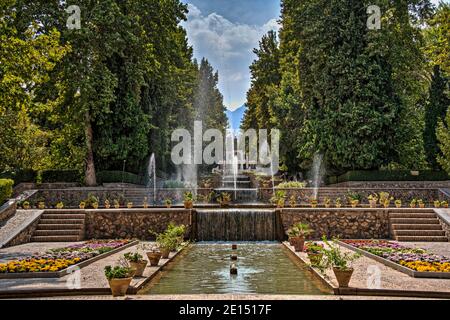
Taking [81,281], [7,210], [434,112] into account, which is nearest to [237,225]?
[7,210]

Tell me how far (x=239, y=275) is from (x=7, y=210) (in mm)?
11299

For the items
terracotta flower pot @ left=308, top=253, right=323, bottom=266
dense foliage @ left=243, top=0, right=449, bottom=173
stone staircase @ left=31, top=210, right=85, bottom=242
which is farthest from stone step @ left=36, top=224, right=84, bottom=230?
dense foliage @ left=243, top=0, right=449, bottom=173

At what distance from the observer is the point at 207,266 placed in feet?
39.5

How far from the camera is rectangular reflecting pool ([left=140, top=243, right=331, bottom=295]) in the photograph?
906 cm

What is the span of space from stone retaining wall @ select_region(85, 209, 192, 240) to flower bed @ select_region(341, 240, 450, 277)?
7.31 metres

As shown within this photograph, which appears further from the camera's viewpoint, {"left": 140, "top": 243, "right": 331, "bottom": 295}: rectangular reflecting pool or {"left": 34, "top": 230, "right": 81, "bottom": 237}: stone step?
{"left": 34, "top": 230, "right": 81, "bottom": 237}: stone step

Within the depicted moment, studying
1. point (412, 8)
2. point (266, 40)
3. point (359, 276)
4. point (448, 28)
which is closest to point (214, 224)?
point (359, 276)

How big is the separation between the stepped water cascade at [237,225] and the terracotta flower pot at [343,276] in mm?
9838

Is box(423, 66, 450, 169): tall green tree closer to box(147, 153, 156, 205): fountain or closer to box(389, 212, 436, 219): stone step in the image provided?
box(389, 212, 436, 219): stone step

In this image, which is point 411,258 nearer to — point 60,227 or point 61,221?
point 60,227

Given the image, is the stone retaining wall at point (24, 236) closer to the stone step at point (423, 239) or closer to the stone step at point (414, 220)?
the stone step at point (423, 239)

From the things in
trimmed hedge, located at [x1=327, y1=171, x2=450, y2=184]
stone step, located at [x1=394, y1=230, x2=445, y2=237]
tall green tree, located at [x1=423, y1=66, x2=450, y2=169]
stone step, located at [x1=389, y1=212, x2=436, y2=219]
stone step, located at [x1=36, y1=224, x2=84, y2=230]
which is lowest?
stone step, located at [x1=394, y1=230, x2=445, y2=237]

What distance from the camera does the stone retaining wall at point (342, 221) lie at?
1803cm

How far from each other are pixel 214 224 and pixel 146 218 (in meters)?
2.85
